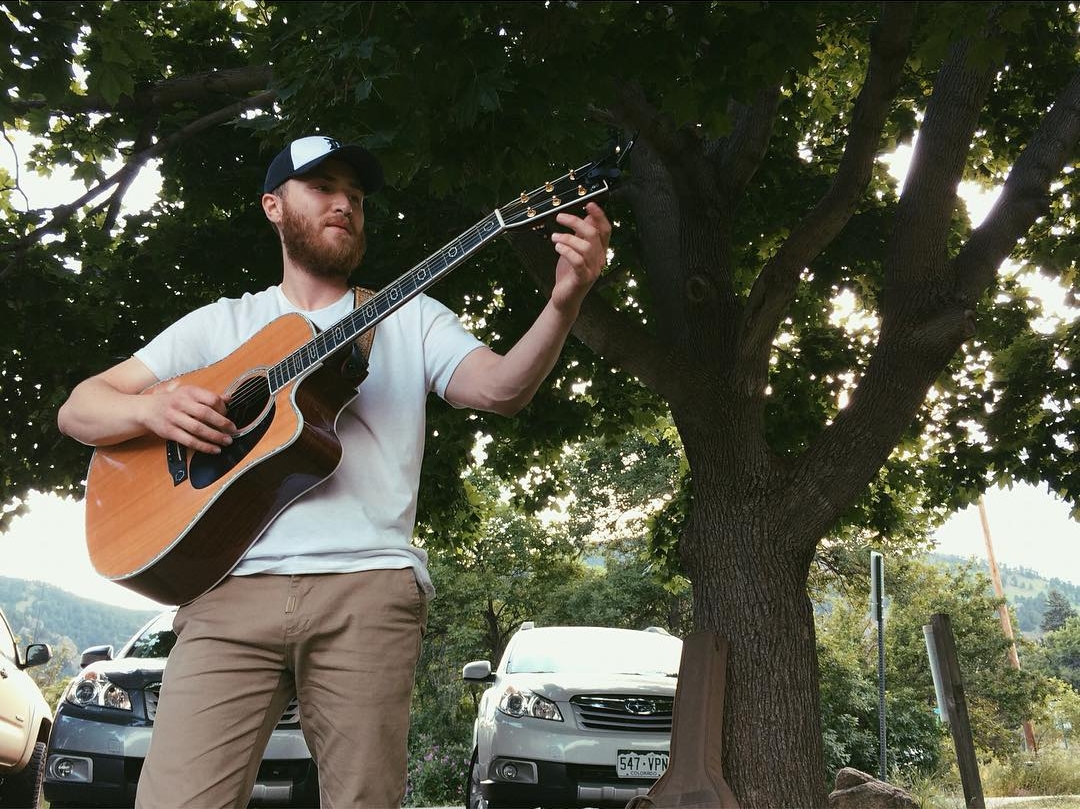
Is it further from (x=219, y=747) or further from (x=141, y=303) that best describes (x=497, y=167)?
(x=141, y=303)

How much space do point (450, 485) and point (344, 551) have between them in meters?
9.49

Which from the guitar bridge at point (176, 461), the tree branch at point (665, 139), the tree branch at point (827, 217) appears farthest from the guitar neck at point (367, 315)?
the tree branch at point (827, 217)

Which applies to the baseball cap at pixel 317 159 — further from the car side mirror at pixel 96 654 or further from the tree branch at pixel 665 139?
the car side mirror at pixel 96 654

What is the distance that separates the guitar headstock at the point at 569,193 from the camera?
2.51 metres

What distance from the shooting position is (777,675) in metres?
6.22

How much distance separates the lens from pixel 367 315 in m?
2.51

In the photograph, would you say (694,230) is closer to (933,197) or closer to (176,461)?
(933,197)

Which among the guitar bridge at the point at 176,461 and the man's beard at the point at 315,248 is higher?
the man's beard at the point at 315,248

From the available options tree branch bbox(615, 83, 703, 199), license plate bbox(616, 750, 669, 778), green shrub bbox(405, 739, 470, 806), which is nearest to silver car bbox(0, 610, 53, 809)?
license plate bbox(616, 750, 669, 778)

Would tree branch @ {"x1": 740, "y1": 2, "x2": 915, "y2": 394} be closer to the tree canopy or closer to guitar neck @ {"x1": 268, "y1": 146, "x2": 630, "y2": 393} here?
the tree canopy

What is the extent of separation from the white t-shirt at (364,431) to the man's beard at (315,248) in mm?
79

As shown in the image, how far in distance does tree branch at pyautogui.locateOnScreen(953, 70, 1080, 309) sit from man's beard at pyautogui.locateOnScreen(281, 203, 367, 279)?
4.75m

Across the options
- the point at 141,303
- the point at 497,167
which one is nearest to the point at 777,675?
the point at 497,167

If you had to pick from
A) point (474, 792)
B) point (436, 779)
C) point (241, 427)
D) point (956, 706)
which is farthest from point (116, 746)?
point (436, 779)
